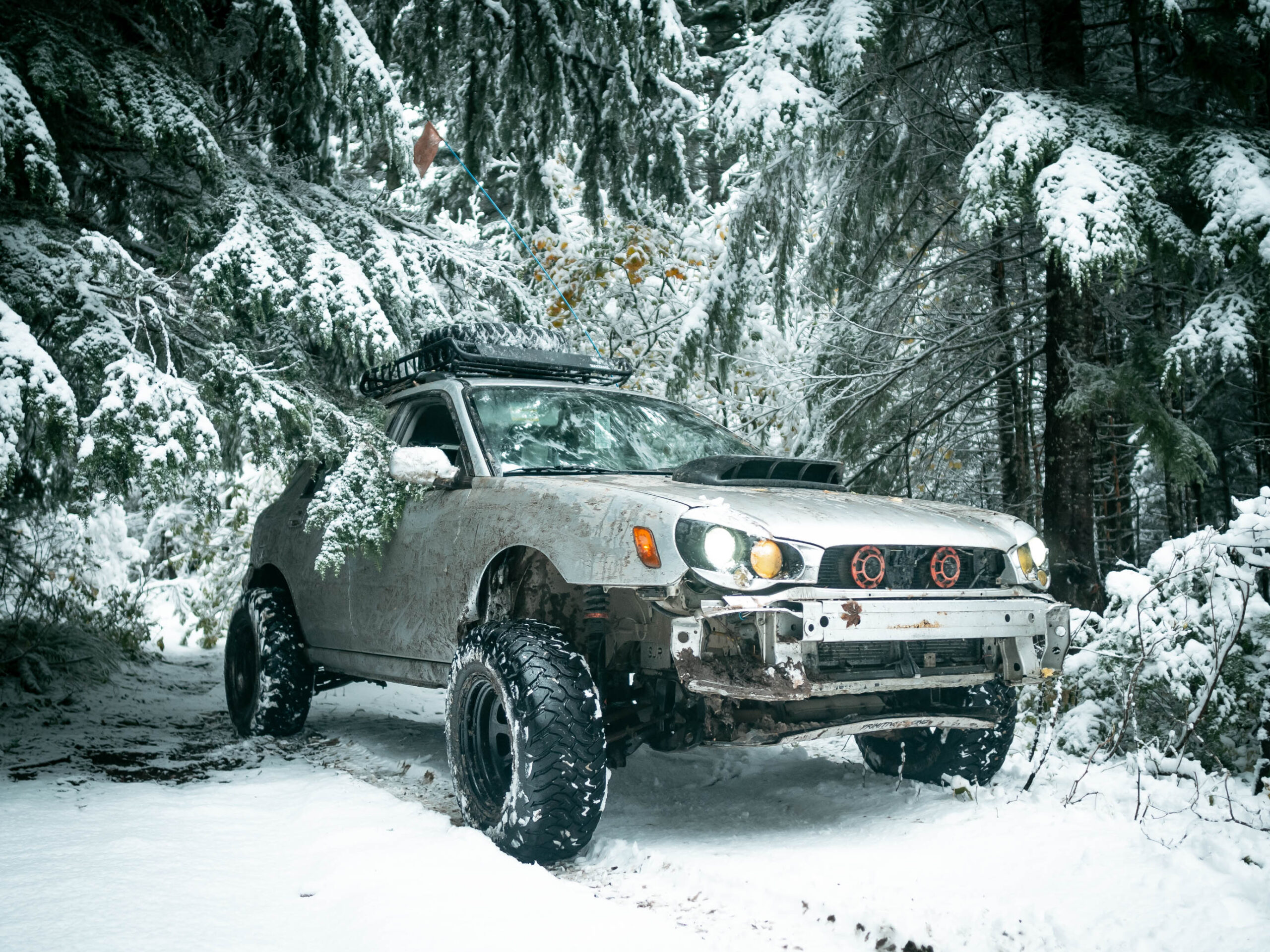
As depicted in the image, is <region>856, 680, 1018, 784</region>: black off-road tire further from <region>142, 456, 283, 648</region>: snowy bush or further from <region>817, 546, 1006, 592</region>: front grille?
<region>142, 456, 283, 648</region>: snowy bush

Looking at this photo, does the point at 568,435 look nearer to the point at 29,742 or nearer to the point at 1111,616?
the point at 1111,616

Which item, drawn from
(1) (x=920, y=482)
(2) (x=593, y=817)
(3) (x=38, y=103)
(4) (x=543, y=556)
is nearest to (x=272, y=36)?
(3) (x=38, y=103)

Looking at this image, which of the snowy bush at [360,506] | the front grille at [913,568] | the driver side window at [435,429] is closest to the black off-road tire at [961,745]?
the front grille at [913,568]

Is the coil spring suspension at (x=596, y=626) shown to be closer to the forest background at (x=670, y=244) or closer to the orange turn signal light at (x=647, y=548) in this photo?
the orange turn signal light at (x=647, y=548)

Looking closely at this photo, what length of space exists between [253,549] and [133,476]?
6.67 ft

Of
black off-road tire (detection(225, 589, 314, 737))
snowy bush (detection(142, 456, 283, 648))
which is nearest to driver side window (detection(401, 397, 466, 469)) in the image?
black off-road tire (detection(225, 589, 314, 737))

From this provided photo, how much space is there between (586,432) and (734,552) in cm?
159

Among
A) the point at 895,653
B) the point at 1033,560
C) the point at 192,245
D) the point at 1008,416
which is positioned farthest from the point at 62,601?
the point at 1008,416

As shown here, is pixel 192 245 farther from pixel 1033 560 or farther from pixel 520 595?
pixel 1033 560

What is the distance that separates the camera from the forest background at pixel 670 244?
15.5 feet

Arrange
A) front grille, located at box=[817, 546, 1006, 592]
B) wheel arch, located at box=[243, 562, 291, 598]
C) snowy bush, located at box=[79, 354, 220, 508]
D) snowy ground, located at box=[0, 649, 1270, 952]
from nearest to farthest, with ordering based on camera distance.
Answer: snowy ground, located at box=[0, 649, 1270, 952], front grille, located at box=[817, 546, 1006, 592], snowy bush, located at box=[79, 354, 220, 508], wheel arch, located at box=[243, 562, 291, 598]

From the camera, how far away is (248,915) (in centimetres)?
303

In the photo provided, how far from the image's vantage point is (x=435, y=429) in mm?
5164

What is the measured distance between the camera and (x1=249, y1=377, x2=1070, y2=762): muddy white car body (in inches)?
134
